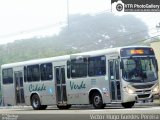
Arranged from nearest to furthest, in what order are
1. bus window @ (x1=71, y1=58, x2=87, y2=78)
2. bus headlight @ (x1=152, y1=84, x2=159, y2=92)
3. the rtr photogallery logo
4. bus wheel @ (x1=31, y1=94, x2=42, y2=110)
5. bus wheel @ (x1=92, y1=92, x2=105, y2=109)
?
the rtr photogallery logo → bus wheel @ (x1=92, y1=92, x2=105, y2=109) → bus headlight @ (x1=152, y1=84, x2=159, y2=92) → bus window @ (x1=71, y1=58, x2=87, y2=78) → bus wheel @ (x1=31, y1=94, x2=42, y2=110)

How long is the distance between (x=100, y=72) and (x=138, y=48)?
5.41 feet

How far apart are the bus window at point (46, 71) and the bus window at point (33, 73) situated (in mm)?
250

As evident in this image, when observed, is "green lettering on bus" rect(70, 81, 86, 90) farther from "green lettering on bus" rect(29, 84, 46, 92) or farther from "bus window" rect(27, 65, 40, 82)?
"bus window" rect(27, 65, 40, 82)

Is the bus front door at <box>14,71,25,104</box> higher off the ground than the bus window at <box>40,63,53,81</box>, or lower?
lower

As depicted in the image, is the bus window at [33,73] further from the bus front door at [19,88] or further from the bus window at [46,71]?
the bus front door at [19,88]

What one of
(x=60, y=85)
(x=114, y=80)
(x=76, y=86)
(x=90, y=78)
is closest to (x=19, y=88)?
(x=60, y=85)

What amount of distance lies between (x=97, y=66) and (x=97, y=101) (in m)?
1.37

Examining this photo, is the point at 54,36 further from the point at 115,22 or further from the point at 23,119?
the point at 23,119

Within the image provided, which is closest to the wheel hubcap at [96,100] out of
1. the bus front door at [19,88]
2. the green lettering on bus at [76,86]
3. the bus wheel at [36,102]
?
the green lettering on bus at [76,86]

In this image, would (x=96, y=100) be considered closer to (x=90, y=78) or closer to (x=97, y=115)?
(x=90, y=78)

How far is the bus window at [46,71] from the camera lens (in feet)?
63.8

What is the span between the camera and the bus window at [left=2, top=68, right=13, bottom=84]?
70.7 ft

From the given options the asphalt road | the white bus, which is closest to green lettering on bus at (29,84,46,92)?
the white bus

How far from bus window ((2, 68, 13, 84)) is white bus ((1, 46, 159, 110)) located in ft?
0.25
